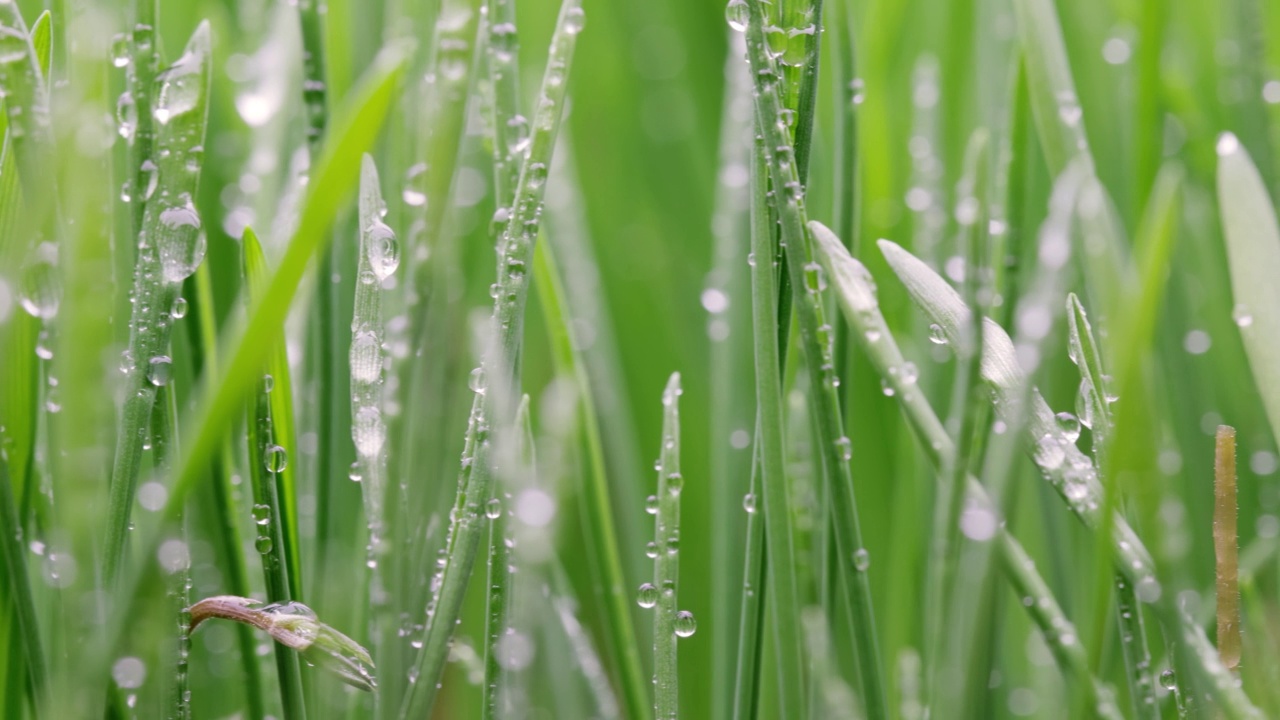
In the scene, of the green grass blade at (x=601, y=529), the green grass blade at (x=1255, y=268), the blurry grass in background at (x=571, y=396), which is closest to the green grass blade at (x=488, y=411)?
the blurry grass in background at (x=571, y=396)

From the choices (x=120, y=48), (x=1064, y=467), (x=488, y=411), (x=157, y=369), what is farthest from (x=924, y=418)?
(x=120, y=48)

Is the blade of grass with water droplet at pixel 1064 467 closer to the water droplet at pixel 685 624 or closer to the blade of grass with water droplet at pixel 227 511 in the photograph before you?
the water droplet at pixel 685 624

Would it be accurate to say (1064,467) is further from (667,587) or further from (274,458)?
(274,458)

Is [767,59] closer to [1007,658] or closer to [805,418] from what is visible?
[805,418]

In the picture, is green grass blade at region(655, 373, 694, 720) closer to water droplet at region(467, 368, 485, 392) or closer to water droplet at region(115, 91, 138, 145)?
water droplet at region(467, 368, 485, 392)

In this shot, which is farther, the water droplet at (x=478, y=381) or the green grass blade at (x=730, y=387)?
the green grass blade at (x=730, y=387)

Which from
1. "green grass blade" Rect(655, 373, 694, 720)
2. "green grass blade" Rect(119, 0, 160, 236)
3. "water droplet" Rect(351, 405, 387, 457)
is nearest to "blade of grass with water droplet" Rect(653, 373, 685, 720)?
"green grass blade" Rect(655, 373, 694, 720)
